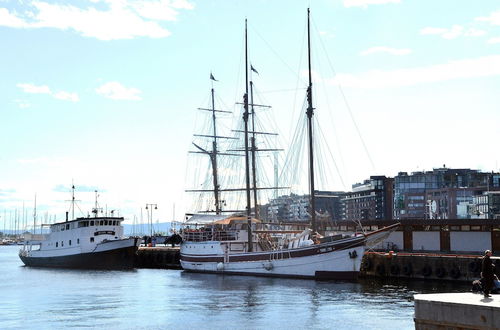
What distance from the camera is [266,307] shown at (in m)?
42.5

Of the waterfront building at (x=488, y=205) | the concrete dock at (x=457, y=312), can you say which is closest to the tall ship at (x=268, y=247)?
the concrete dock at (x=457, y=312)

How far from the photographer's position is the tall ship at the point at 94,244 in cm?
8606

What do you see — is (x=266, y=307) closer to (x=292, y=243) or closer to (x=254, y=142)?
(x=292, y=243)

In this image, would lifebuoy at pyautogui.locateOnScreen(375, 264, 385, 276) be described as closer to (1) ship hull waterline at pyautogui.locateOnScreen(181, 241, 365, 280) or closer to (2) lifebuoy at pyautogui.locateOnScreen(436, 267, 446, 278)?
(1) ship hull waterline at pyautogui.locateOnScreen(181, 241, 365, 280)

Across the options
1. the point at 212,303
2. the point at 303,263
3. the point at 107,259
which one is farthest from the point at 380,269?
the point at 107,259

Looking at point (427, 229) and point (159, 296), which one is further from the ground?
point (427, 229)

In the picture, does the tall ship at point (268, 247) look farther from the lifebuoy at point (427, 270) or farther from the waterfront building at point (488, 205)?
the waterfront building at point (488, 205)

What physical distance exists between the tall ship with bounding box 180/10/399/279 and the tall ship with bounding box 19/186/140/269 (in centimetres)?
982

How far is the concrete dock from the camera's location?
65.5 feet

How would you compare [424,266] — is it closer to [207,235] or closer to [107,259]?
[207,235]

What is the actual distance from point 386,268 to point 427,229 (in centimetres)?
1253


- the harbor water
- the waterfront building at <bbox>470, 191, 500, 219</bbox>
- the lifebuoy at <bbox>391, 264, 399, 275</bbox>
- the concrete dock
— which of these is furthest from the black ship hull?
the waterfront building at <bbox>470, 191, 500, 219</bbox>

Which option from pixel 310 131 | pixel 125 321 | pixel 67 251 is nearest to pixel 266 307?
pixel 125 321

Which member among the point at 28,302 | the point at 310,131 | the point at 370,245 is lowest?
the point at 28,302
